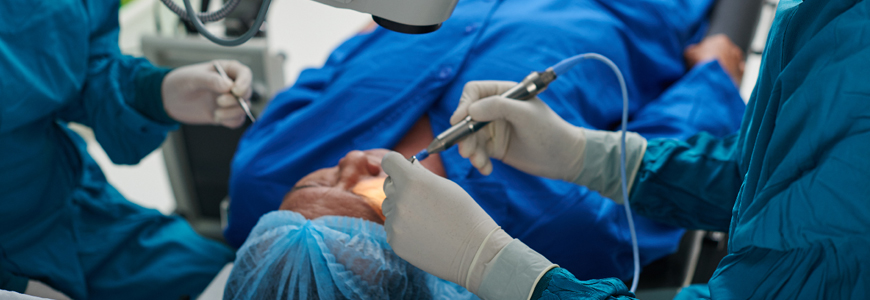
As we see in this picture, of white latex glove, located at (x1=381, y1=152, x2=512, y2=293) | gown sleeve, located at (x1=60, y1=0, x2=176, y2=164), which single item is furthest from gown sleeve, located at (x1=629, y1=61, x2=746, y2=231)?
gown sleeve, located at (x1=60, y1=0, x2=176, y2=164)

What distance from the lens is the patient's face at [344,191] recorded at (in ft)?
3.22

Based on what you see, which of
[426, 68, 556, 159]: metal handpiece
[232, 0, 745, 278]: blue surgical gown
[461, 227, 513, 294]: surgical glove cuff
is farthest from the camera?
[232, 0, 745, 278]: blue surgical gown

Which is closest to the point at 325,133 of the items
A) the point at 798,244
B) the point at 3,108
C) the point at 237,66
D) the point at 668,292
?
the point at 237,66

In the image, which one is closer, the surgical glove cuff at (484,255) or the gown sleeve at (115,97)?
the surgical glove cuff at (484,255)

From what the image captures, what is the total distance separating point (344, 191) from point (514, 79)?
0.48m

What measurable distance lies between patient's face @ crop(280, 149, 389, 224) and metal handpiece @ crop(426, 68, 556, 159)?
15cm

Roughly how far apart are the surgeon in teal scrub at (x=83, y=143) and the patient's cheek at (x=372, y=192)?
320mm

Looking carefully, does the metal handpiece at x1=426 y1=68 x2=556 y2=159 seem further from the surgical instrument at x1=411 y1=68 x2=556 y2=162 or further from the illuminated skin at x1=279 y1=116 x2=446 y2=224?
the illuminated skin at x1=279 y1=116 x2=446 y2=224

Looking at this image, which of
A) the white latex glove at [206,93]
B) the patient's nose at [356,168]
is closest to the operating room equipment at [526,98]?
the patient's nose at [356,168]

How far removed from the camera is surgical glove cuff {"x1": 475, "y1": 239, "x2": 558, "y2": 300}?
0.75 metres

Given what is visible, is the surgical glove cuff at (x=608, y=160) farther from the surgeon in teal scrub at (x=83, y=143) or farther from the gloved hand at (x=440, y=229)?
the surgeon in teal scrub at (x=83, y=143)

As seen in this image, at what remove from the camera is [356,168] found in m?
1.06

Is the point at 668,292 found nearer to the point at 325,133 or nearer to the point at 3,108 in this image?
the point at 325,133

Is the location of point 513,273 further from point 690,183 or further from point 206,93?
point 206,93
